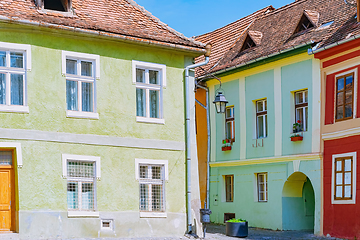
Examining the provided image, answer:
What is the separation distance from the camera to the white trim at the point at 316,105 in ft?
71.7

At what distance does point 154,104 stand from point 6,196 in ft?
17.1

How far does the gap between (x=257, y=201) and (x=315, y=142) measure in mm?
3998

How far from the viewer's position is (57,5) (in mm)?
18078

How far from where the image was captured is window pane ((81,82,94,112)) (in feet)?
56.7

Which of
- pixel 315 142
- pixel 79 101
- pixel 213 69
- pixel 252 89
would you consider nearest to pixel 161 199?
pixel 79 101

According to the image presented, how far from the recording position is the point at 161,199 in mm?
18328

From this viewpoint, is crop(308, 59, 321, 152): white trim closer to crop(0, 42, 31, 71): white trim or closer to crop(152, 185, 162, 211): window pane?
crop(152, 185, 162, 211): window pane

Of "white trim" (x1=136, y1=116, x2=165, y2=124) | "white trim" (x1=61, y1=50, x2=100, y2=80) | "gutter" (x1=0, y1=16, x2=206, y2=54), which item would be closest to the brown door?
"white trim" (x1=61, y1=50, x2=100, y2=80)

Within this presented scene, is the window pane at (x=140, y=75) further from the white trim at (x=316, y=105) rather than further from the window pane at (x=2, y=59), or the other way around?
the white trim at (x=316, y=105)

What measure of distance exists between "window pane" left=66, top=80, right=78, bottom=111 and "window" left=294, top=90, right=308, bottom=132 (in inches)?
363

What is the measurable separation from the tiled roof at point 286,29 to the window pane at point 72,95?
904 cm

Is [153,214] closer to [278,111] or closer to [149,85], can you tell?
[149,85]

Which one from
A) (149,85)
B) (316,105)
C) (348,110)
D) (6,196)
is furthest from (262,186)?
(6,196)

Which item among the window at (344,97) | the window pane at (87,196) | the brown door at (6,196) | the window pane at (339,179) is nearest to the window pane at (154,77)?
the window pane at (87,196)
